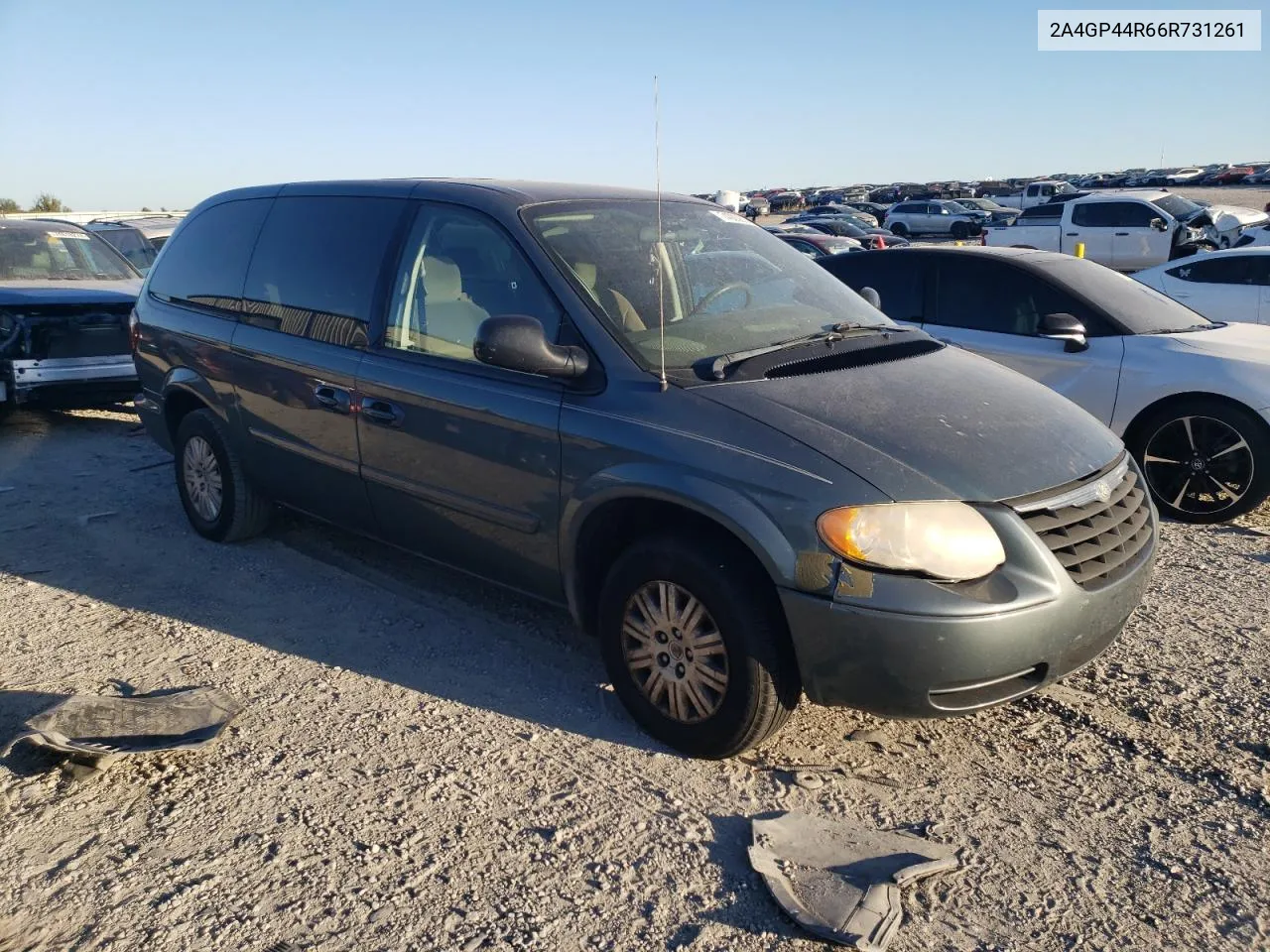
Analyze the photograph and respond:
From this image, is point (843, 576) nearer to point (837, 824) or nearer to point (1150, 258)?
point (837, 824)

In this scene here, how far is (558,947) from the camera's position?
249 centimetres

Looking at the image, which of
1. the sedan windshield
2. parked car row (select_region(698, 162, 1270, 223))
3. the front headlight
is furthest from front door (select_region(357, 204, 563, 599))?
parked car row (select_region(698, 162, 1270, 223))

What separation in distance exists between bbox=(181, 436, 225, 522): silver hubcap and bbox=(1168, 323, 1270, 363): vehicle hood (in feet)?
17.7

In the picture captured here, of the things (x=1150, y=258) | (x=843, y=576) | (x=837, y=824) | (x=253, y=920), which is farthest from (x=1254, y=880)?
(x=1150, y=258)

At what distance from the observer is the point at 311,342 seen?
4496 mm

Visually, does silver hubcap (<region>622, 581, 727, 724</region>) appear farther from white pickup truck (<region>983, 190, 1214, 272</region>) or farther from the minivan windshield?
white pickup truck (<region>983, 190, 1214, 272</region>)

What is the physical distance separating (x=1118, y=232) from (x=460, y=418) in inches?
784

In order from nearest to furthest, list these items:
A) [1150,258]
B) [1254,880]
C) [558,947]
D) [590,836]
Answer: [558,947] < [1254,880] < [590,836] < [1150,258]

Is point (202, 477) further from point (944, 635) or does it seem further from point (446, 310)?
point (944, 635)

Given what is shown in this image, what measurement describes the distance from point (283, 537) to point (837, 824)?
3.63m

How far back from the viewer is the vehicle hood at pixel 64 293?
25.7 feet

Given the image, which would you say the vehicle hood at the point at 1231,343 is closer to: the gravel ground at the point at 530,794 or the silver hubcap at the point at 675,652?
the gravel ground at the point at 530,794

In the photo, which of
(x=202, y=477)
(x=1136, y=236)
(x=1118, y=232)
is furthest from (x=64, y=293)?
(x=1136, y=236)

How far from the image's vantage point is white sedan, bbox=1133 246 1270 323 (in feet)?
32.8
